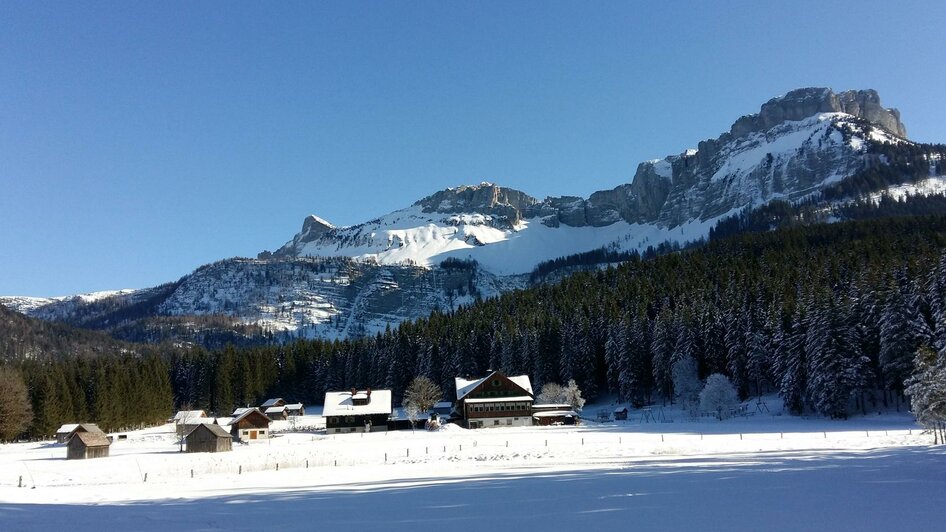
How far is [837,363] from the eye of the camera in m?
59.4

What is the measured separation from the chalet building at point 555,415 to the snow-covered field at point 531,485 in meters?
24.6

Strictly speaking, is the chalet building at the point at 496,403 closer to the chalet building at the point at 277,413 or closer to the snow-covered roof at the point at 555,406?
the snow-covered roof at the point at 555,406

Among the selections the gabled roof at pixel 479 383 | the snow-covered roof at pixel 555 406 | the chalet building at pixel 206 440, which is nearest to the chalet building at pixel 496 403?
the gabled roof at pixel 479 383

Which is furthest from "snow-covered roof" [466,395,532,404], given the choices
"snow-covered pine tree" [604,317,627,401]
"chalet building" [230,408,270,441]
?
"chalet building" [230,408,270,441]

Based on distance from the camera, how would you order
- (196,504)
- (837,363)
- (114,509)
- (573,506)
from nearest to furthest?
(573,506), (114,509), (196,504), (837,363)

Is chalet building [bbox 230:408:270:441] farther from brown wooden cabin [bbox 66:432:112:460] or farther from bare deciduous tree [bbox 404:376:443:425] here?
bare deciduous tree [bbox 404:376:443:425]

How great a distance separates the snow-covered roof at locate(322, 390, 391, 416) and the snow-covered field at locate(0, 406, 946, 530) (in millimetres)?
31167

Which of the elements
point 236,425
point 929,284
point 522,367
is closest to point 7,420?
point 236,425

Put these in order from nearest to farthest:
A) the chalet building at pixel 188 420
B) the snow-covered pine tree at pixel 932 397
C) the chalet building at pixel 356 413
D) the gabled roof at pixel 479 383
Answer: the snow-covered pine tree at pixel 932 397 < the chalet building at pixel 188 420 < the gabled roof at pixel 479 383 < the chalet building at pixel 356 413

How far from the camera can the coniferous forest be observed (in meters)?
61.3

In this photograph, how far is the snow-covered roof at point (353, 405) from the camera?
279ft

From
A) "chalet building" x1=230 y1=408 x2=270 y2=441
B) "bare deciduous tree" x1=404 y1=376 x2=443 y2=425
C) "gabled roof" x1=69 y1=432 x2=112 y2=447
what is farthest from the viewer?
"bare deciduous tree" x1=404 y1=376 x2=443 y2=425

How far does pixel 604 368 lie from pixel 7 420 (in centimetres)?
7690

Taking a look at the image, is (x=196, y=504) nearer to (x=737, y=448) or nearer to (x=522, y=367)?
(x=737, y=448)
